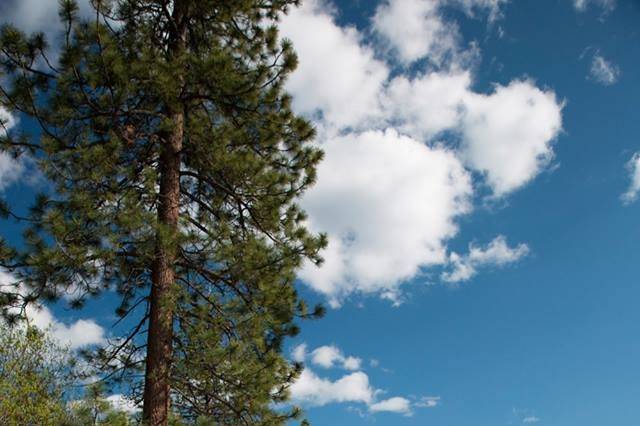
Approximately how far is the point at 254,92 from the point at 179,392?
15.3ft

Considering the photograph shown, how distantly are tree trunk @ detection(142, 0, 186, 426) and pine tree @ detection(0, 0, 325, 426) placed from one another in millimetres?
21

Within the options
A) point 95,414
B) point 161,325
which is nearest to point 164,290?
point 161,325

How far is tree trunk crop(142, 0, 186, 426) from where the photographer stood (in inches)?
283

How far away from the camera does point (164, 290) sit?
757cm

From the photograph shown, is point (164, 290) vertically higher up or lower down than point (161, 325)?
higher up

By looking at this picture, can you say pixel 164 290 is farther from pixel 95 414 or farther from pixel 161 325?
pixel 95 414

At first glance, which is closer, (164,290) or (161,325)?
(161,325)

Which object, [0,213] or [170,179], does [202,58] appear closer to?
[170,179]

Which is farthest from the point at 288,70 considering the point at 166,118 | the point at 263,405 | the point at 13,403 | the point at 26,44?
the point at 13,403

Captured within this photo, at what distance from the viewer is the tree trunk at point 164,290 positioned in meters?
7.20

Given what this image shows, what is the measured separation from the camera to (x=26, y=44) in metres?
7.57

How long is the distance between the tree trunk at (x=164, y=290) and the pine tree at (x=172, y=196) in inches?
0.8

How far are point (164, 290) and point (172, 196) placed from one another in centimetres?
153

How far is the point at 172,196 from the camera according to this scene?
8312mm
